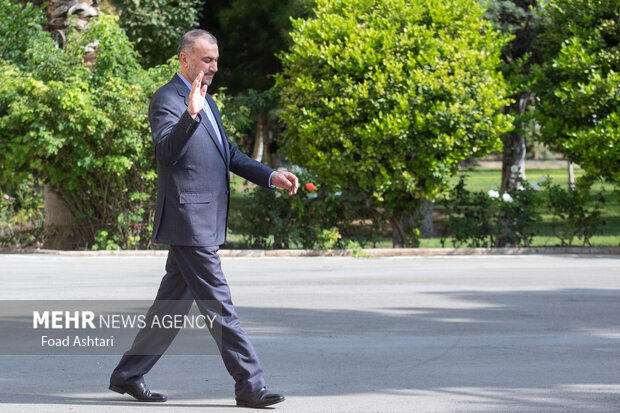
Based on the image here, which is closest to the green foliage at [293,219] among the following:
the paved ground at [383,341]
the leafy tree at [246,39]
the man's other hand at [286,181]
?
the paved ground at [383,341]

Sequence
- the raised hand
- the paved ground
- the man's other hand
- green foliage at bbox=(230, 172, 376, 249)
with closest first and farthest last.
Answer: the raised hand, the man's other hand, the paved ground, green foliage at bbox=(230, 172, 376, 249)

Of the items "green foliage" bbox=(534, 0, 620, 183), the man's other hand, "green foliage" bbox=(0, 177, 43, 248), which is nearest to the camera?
the man's other hand

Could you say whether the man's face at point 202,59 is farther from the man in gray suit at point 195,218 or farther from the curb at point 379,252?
the curb at point 379,252

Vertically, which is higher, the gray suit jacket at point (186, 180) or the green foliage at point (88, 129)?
the green foliage at point (88, 129)

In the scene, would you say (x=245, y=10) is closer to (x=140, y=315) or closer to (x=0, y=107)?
(x=0, y=107)

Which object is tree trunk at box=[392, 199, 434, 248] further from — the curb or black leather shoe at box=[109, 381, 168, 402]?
black leather shoe at box=[109, 381, 168, 402]

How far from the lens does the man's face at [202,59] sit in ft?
18.2

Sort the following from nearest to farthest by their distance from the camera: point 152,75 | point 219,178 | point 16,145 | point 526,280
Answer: point 219,178, point 526,280, point 16,145, point 152,75

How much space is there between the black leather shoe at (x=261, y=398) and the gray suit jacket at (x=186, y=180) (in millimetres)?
849

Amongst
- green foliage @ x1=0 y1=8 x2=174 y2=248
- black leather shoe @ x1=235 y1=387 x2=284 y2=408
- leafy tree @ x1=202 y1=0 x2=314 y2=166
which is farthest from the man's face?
leafy tree @ x1=202 y1=0 x2=314 y2=166

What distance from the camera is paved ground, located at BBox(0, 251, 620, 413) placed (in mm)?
5879

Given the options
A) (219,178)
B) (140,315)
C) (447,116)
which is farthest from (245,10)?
(219,178)

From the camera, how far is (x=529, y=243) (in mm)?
16578

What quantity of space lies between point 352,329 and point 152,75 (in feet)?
29.0
